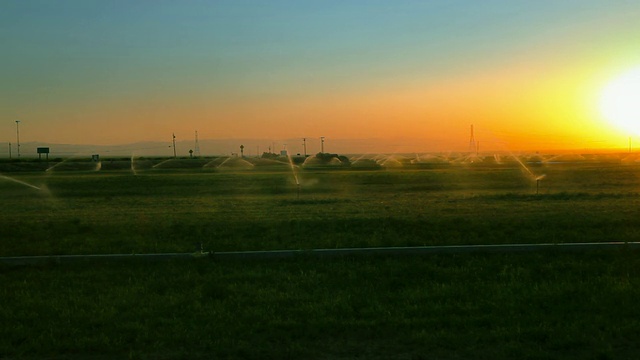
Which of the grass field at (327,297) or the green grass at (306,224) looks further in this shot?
the green grass at (306,224)

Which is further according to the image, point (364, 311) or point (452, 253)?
point (452, 253)

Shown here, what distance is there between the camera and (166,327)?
23.3 ft

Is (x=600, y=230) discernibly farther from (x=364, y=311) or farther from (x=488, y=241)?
(x=364, y=311)

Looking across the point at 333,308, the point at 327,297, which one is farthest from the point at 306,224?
the point at 333,308

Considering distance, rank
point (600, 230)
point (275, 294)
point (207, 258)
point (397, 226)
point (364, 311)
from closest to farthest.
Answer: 1. point (364, 311)
2. point (275, 294)
3. point (207, 258)
4. point (600, 230)
5. point (397, 226)

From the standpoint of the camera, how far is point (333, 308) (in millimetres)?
7793

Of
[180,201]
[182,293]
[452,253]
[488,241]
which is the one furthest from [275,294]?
[180,201]

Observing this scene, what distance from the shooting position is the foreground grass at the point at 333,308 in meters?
6.36

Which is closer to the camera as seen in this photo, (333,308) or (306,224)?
(333,308)

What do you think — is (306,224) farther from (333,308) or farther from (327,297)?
(333,308)

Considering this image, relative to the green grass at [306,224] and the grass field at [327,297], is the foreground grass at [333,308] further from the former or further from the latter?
the green grass at [306,224]

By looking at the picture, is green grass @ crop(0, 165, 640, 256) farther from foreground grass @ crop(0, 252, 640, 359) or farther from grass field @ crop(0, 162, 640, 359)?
foreground grass @ crop(0, 252, 640, 359)

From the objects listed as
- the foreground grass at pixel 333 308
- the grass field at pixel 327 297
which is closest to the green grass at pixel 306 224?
the grass field at pixel 327 297

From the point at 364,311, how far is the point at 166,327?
253cm
